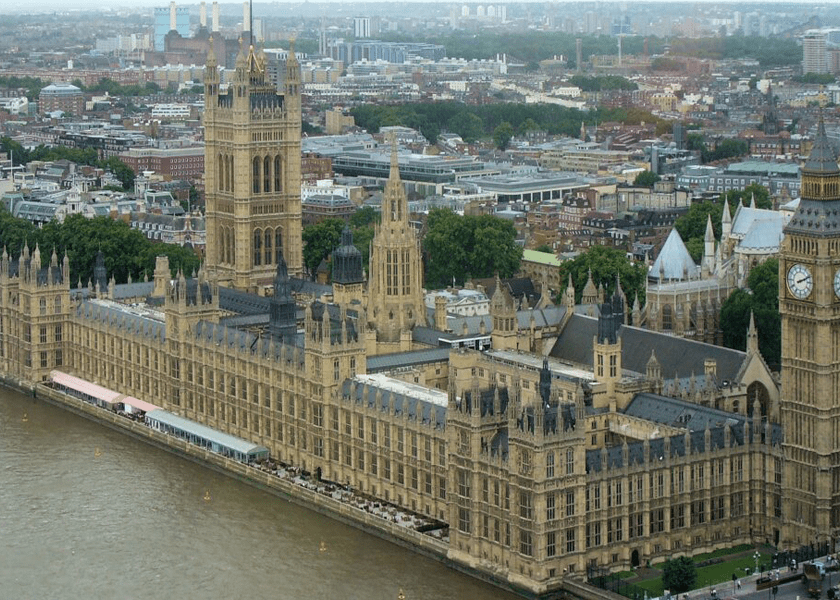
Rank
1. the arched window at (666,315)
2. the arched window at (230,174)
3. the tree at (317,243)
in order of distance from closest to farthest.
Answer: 1. the arched window at (666,315)
2. the arched window at (230,174)
3. the tree at (317,243)

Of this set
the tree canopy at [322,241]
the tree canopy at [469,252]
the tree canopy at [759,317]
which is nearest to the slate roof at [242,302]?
the tree canopy at [322,241]

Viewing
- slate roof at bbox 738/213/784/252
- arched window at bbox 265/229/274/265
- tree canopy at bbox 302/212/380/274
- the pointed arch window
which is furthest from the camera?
tree canopy at bbox 302/212/380/274

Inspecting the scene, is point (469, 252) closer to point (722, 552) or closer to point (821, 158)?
point (722, 552)

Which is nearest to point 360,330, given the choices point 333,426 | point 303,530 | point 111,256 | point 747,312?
point 333,426

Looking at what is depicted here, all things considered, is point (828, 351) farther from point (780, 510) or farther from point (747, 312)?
point (747, 312)

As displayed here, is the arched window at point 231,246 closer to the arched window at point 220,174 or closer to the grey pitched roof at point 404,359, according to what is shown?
the arched window at point 220,174

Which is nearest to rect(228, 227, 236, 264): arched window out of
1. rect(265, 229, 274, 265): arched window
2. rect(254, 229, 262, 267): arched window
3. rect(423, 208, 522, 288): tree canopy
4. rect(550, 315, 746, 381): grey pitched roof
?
rect(254, 229, 262, 267): arched window

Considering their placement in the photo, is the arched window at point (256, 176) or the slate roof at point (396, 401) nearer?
the slate roof at point (396, 401)

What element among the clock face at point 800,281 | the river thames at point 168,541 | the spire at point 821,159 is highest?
the spire at point 821,159

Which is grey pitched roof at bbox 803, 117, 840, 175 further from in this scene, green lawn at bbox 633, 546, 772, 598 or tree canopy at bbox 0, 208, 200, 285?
tree canopy at bbox 0, 208, 200, 285
